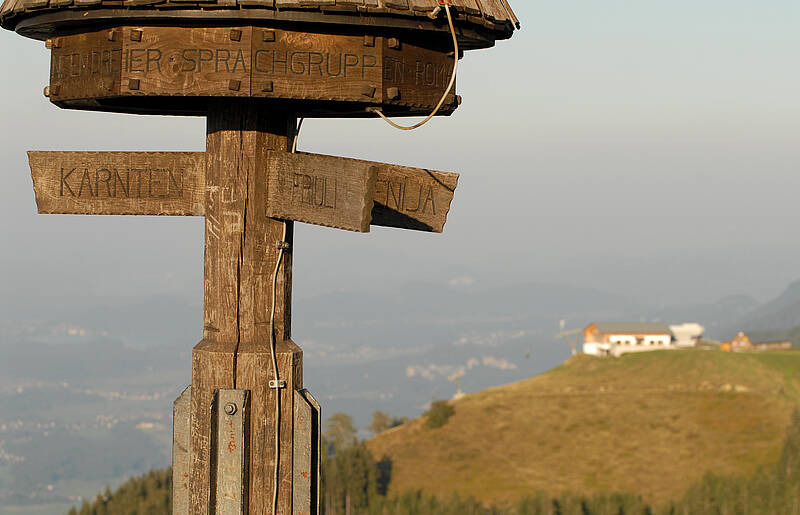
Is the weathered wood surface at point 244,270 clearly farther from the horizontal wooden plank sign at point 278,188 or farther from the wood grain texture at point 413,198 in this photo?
the wood grain texture at point 413,198

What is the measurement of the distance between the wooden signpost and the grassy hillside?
130m

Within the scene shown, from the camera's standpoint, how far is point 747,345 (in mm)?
167375

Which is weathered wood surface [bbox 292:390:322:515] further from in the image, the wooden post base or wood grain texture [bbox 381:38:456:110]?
wood grain texture [bbox 381:38:456:110]

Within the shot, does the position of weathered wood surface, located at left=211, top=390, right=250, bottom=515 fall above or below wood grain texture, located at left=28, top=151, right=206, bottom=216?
below

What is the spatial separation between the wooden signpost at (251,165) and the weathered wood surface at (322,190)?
0.01 metres

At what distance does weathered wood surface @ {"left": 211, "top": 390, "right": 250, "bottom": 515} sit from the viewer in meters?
6.11

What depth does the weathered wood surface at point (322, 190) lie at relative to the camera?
18.3ft

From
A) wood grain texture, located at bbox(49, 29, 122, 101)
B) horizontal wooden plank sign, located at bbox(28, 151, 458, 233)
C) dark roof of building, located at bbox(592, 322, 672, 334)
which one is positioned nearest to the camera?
horizontal wooden plank sign, located at bbox(28, 151, 458, 233)

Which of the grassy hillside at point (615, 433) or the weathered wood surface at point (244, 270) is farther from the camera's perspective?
the grassy hillside at point (615, 433)

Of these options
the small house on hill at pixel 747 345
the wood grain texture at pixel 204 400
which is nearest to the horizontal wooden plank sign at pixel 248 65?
the wood grain texture at pixel 204 400

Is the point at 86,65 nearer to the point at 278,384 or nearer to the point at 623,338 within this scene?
the point at 278,384

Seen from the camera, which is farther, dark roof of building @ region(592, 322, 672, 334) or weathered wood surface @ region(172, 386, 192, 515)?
dark roof of building @ region(592, 322, 672, 334)

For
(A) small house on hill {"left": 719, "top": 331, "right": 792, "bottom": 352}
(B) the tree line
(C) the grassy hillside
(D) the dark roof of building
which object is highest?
(D) the dark roof of building

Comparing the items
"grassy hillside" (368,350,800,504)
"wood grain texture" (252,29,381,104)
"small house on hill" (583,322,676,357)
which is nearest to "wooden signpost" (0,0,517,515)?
"wood grain texture" (252,29,381,104)
